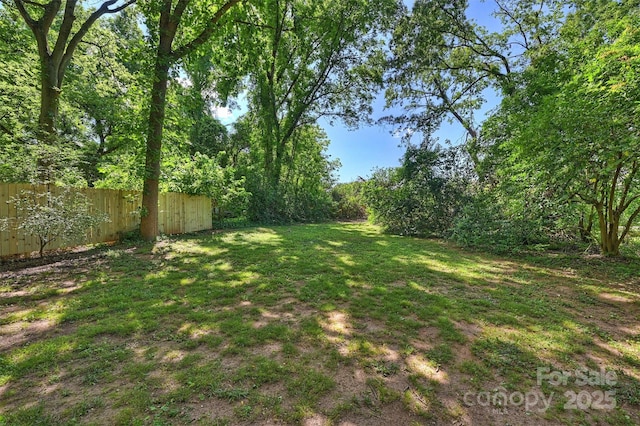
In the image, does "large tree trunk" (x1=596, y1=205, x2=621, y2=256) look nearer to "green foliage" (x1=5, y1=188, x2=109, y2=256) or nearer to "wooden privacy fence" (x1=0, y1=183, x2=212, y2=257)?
"green foliage" (x1=5, y1=188, x2=109, y2=256)

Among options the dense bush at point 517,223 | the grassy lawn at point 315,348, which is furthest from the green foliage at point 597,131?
the grassy lawn at point 315,348

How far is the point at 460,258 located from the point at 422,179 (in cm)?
457

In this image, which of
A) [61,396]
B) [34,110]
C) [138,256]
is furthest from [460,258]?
[34,110]

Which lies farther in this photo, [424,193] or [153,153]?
[424,193]

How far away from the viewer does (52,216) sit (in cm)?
474

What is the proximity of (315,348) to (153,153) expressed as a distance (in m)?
6.66

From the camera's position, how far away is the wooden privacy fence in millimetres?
4871

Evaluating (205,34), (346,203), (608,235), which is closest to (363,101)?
(346,203)

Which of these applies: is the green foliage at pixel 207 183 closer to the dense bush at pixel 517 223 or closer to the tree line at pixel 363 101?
the tree line at pixel 363 101

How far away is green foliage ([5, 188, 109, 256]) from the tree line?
50cm

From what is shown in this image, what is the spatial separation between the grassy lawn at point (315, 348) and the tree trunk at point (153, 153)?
8.44 feet

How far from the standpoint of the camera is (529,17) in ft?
31.4

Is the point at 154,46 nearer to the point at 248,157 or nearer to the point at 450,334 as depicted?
the point at 450,334

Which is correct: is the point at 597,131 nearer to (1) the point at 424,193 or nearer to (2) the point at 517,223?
(2) the point at 517,223
